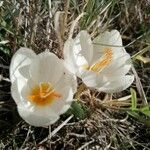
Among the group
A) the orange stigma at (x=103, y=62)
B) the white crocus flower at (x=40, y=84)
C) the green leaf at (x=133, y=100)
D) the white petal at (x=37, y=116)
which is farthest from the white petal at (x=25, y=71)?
the green leaf at (x=133, y=100)

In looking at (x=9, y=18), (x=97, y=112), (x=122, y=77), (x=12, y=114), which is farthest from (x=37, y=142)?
(x=9, y=18)

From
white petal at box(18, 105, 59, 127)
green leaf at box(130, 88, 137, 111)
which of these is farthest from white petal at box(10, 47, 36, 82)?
green leaf at box(130, 88, 137, 111)

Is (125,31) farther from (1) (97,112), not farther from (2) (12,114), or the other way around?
(2) (12,114)

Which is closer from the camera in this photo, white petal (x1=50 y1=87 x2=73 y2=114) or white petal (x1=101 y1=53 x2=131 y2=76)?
white petal (x1=50 y1=87 x2=73 y2=114)

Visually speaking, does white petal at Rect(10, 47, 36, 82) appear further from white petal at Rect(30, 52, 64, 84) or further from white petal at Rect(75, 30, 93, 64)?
white petal at Rect(75, 30, 93, 64)

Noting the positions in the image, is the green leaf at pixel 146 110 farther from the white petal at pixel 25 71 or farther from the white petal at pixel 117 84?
the white petal at pixel 25 71

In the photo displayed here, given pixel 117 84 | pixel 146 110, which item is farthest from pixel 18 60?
pixel 146 110
